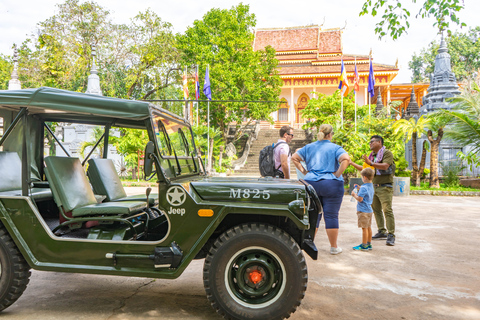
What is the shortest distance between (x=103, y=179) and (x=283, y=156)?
2.64 metres

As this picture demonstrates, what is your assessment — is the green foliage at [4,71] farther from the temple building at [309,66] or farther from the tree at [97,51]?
the temple building at [309,66]

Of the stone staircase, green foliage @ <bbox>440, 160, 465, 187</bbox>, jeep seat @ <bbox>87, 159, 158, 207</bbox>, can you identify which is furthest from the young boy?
the stone staircase

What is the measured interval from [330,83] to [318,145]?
30146 millimetres

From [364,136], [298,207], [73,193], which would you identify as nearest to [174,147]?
[73,193]

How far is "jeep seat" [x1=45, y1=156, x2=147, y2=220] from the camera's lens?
350 cm

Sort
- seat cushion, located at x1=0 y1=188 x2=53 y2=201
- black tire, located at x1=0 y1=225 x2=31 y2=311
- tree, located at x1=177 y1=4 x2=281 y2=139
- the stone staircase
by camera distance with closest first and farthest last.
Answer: black tire, located at x1=0 y1=225 x2=31 y2=311 → seat cushion, located at x1=0 y1=188 x2=53 y2=201 → the stone staircase → tree, located at x1=177 y1=4 x2=281 y2=139

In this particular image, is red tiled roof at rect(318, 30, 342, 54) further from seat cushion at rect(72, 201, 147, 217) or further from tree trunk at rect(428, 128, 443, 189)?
seat cushion at rect(72, 201, 147, 217)

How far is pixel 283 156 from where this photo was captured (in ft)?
18.6

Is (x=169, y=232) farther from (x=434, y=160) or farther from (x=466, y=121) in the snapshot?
(x=434, y=160)

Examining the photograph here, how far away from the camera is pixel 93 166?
438cm

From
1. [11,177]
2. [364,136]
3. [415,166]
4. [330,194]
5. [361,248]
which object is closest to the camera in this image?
[11,177]

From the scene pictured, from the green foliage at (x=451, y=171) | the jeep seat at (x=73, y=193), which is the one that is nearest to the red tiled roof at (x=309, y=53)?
the green foliage at (x=451, y=171)

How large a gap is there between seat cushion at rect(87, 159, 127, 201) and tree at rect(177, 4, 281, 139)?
64.4 ft

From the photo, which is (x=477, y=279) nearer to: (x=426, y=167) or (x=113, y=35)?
(x=426, y=167)
